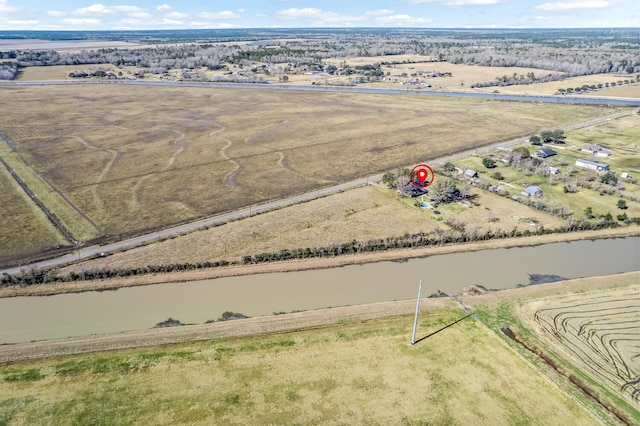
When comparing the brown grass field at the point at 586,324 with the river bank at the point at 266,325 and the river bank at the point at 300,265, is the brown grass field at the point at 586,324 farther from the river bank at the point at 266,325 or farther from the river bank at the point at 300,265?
the river bank at the point at 300,265

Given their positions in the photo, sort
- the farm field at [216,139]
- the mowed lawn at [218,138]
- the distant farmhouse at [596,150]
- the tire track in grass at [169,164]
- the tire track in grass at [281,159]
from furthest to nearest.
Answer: the distant farmhouse at [596,150] → the tire track in grass at [281,159] → the mowed lawn at [218,138] → the farm field at [216,139] → the tire track in grass at [169,164]

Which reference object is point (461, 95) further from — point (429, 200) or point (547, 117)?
point (429, 200)

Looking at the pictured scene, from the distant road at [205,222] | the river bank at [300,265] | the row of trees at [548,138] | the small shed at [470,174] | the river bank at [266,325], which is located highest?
the row of trees at [548,138]

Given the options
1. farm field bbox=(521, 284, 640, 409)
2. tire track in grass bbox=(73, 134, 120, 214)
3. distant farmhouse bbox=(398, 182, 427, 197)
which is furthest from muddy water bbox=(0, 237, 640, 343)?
tire track in grass bbox=(73, 134, 120, 214)

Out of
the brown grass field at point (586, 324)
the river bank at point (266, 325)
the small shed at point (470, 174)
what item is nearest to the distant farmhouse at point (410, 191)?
the small shed at point (470, 174)

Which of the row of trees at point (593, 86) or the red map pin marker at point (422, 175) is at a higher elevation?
the row of trees at point (593, 86)

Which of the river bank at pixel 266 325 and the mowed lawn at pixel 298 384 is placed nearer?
the mowed lawn at pixel 298 384

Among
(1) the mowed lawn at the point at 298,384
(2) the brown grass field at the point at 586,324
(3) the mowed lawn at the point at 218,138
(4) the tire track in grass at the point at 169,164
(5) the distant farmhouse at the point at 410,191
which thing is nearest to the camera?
(1) the mowed lawn at the point at 298,384
